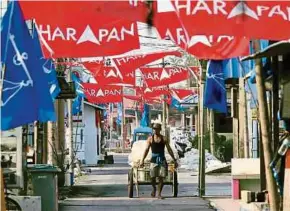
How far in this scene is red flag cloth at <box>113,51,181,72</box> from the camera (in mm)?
22277

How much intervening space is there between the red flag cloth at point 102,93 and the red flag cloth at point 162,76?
81.3 inches

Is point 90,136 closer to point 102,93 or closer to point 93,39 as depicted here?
point 102,93

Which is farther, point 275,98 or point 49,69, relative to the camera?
point 49,69

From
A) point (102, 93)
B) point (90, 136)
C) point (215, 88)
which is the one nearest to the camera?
point (215, 88)

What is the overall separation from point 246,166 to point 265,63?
8104mm

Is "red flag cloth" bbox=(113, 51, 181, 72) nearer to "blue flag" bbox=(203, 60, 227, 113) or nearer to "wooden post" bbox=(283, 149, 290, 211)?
"blue flag" bbox=(203, 60, 227, 113)

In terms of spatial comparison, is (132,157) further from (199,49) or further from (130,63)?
(199,49)

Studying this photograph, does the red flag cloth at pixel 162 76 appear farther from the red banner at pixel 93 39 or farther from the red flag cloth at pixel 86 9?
the red flag cloth at pixel 86 9

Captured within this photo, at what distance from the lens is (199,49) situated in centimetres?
1025

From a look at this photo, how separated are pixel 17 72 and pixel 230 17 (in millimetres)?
3030

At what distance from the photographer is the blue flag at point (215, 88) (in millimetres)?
19016

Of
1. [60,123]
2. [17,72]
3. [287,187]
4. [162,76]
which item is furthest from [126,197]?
[17,72]

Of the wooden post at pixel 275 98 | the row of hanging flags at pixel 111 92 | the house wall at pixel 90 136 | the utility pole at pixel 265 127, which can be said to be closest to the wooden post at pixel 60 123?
the row of hanging flags at pixel 111 92

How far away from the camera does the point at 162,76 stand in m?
28.8
